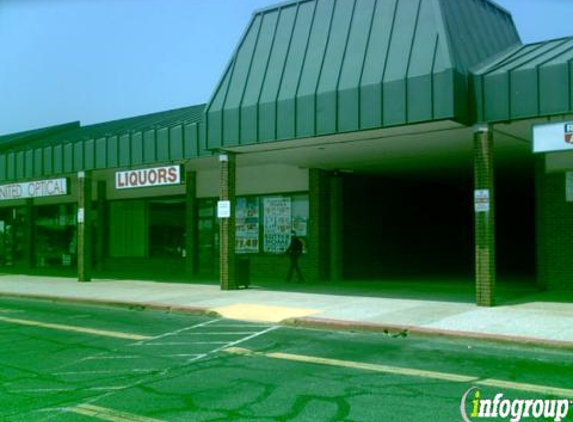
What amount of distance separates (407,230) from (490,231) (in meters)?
12.9

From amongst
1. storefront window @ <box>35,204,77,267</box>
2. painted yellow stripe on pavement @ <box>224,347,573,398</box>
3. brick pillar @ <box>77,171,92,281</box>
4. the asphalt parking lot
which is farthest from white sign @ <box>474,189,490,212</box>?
storefront window @ <box>35,204,77,267</box>

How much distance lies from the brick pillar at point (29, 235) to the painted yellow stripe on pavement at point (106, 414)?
90.4ft

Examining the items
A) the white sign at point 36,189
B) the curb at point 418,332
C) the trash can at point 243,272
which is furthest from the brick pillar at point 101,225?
the curb at point 418,332

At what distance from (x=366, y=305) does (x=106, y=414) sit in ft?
29.2

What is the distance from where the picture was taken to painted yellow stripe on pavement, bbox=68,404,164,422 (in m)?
6.46

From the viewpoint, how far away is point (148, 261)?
2761 centimetres

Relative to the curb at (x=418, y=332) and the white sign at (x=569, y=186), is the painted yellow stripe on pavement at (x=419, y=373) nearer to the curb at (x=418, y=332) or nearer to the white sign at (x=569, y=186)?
the curb at (x=418, y=332)

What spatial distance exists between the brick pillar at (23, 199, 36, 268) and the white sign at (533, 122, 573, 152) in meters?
26.1

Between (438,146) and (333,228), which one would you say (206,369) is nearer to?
(438,146)

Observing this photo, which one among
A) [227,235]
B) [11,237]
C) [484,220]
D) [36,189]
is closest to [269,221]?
[227,235]


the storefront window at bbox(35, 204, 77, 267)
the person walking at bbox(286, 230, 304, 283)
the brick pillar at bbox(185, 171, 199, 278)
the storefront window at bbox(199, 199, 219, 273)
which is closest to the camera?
the person walking at bbox(286, 230, 304, 283)

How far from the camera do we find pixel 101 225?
1146 inches

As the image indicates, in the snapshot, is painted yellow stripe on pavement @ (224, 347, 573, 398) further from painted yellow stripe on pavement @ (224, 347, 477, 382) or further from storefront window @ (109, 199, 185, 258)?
storefront window @ (109, 199, 185, 258)

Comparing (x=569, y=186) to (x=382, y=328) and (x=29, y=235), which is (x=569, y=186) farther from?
(x=29, y=235)
